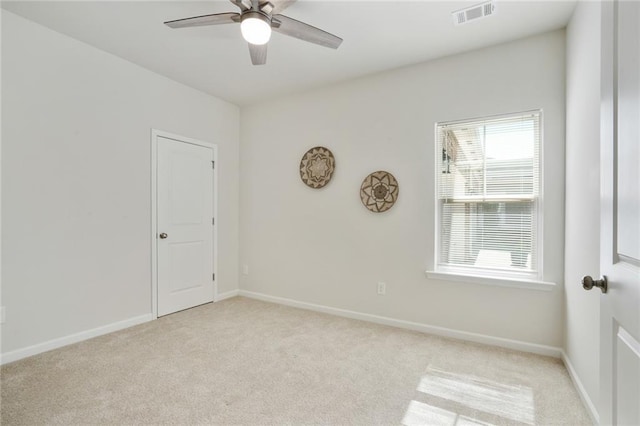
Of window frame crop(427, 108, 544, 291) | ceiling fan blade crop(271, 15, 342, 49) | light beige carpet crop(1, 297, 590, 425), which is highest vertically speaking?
ceiling fan blade crop(271, 15, 342, 49)

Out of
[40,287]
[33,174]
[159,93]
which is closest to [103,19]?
[159,93]

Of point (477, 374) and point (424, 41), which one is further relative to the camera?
point (424, 41)

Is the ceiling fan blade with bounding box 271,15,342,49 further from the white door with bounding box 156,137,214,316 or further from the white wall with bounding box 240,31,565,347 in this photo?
the white door with bounding box 156,137,214,316

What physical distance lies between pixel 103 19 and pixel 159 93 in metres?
1.03

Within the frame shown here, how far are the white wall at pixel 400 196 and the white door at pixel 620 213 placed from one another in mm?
1864

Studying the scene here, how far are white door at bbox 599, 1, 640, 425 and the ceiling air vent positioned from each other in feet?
4.98

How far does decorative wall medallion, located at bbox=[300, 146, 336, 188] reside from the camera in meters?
3.76

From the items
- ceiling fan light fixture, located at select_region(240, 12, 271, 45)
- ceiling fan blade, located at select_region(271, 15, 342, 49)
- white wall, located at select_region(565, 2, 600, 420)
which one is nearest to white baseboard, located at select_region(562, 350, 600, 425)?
white wall, located at select_region(565, 2, 600, 420)

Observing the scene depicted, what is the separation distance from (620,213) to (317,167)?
10.1 ft

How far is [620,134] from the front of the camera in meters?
0.94

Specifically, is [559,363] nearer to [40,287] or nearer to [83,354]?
[83,354]

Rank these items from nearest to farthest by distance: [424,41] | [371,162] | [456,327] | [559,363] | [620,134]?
[620,134]
[559,363]
[424,41]
[456,327]
[371,162]

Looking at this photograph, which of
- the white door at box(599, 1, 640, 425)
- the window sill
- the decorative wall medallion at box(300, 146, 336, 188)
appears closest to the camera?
the white door at box(599, 1, 640, 425)

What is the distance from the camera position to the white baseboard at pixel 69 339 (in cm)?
250
